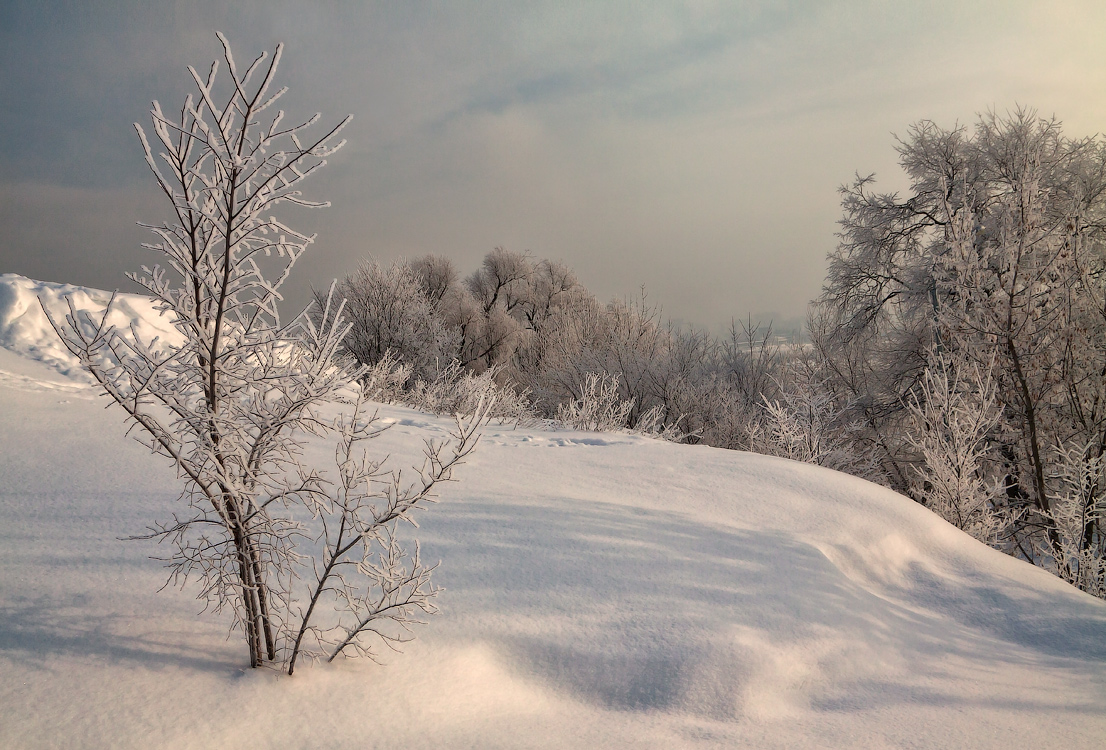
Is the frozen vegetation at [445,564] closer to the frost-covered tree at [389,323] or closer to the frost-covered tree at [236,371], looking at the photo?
the frost-covered tree at [236,371]

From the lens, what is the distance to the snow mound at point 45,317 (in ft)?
18.0

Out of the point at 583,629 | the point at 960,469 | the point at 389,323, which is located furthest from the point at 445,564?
the point at 389,323

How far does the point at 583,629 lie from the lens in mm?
2424

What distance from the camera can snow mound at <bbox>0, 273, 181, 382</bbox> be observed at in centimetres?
549

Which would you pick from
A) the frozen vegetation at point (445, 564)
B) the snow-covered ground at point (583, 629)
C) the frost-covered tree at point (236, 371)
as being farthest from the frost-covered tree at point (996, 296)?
the frost-covered tree at point (236, 371)

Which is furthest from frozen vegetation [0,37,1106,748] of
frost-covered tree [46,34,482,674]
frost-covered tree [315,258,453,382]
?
frost-covered tree [315,258,453,382]

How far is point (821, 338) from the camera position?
1614 cm

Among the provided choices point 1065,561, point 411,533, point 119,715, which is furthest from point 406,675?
point 1065,561

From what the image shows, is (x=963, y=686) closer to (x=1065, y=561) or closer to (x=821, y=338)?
(x=1065, y=561)

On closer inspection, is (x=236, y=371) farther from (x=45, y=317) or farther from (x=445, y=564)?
(x=45, y=317)

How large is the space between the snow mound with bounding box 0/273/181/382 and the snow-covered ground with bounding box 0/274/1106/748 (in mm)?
1280

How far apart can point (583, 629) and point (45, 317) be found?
6.18m

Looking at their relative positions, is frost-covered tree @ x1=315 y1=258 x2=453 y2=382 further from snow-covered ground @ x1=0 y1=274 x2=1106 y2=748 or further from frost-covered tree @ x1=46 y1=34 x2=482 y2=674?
frost-covered tree @ x1=46 y1=34 x2=482 y2=674

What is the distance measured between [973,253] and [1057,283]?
79 centimetres
